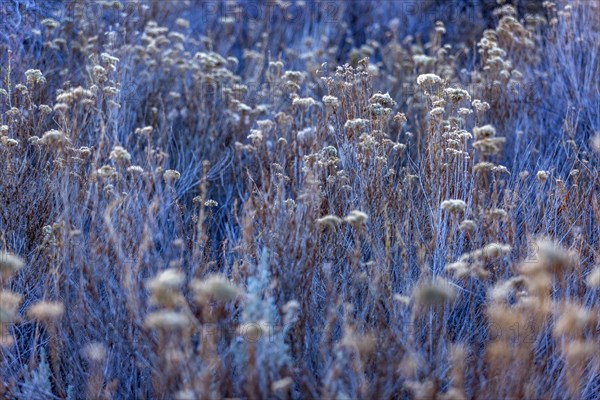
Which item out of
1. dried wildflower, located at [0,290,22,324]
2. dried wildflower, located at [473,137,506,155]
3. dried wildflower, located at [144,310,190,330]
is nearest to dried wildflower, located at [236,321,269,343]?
dried wildflower, located at [144,310,190,330]

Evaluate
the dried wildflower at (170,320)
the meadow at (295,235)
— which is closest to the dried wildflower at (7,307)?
the meadow at (295,235)

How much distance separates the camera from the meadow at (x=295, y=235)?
97.0 inches

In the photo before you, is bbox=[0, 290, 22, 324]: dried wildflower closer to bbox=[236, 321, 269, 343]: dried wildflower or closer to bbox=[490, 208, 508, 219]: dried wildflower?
bbox=[236, 321, 269, 343]: dried wildflower

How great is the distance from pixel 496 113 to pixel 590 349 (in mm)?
3034

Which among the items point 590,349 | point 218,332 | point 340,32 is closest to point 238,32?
point 340,32

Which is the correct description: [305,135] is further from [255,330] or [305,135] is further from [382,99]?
[255,330]

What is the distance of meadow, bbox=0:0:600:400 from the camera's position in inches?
97.0

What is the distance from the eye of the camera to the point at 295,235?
2918 millimetres

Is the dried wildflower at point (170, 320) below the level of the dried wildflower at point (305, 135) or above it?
below

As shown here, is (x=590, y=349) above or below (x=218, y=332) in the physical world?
above

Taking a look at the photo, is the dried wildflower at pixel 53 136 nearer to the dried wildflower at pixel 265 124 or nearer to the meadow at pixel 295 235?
the meadow at pixel 295 235

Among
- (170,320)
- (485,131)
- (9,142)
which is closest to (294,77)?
(9,142)

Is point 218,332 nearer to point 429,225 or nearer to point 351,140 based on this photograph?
point 429,225

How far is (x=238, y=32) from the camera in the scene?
7031 millimetres
